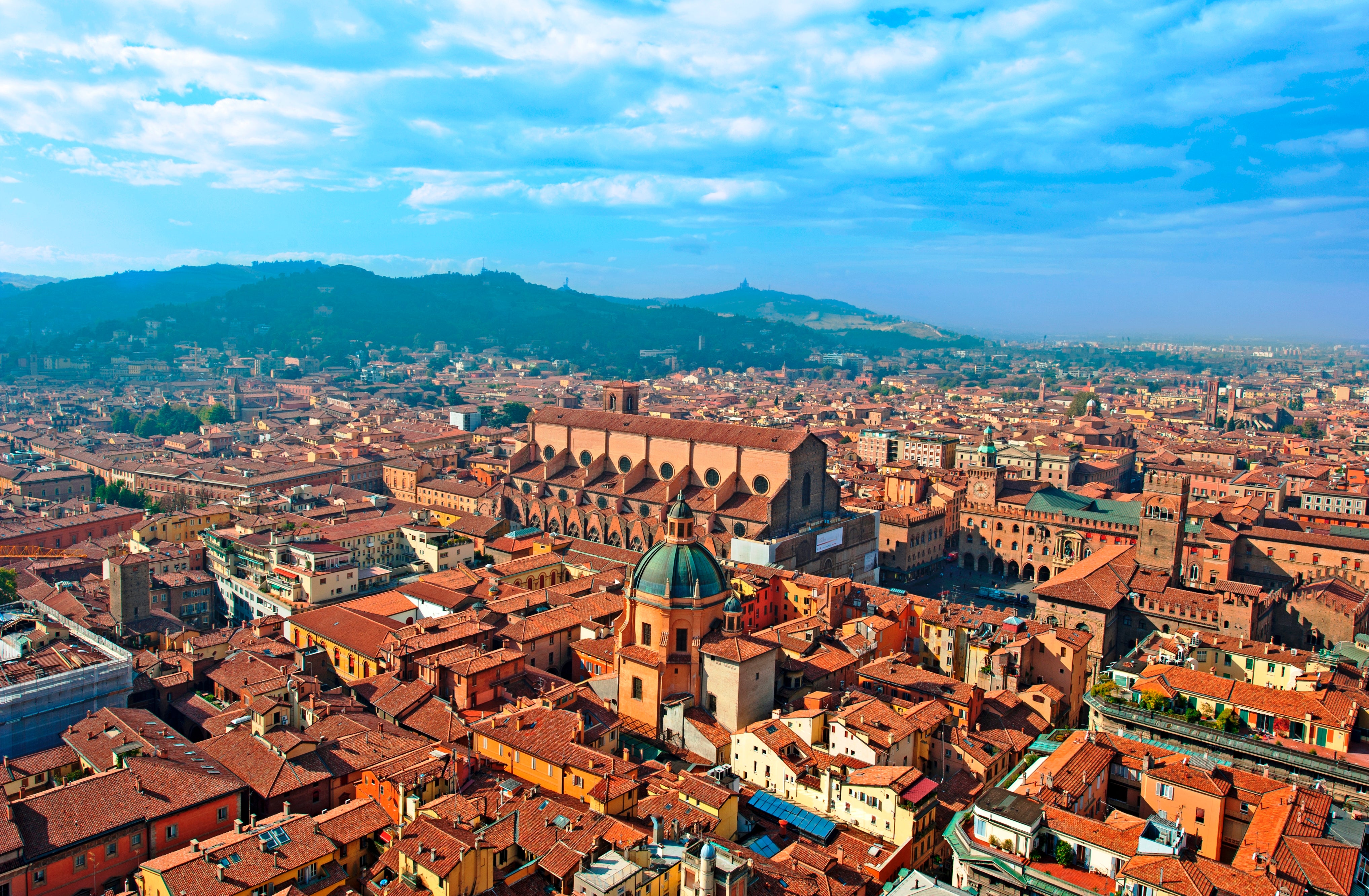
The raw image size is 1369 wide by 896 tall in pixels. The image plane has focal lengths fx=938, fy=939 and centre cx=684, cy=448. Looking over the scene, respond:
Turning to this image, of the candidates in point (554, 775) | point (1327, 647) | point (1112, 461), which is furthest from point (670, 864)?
point (1112, 461)

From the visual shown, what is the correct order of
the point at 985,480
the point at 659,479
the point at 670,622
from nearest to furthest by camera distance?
the point at 670,622 → the point at 659,479 → the point at 985,480

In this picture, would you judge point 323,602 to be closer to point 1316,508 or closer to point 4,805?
point 4,805

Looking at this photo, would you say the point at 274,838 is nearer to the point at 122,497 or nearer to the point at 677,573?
the point at 677,573

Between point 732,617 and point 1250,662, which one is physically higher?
point 732,617

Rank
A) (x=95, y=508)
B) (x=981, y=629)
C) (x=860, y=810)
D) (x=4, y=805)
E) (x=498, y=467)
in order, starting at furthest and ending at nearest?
(x=498, y=467), (x=95, y=508), (x=981, y=629), (x=860, y=810), (x=4, y=805)

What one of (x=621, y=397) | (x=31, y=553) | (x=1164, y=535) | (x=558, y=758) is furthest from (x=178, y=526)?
(x=1164, y=535)

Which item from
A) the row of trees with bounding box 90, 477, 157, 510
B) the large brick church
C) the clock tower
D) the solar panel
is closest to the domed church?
the solar panel
